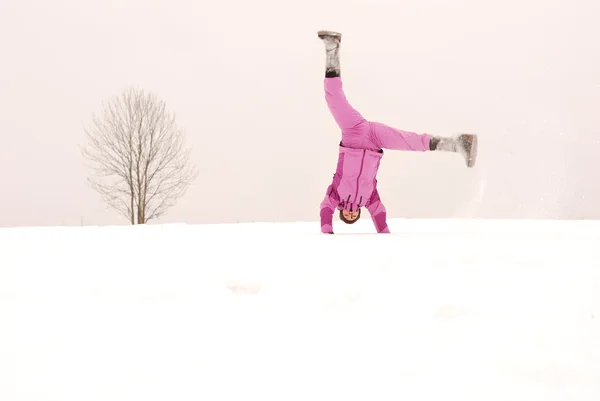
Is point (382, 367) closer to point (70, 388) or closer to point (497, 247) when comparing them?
point (70, 388)

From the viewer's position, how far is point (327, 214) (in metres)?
5.52

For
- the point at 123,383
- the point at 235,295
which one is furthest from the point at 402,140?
the point at 123,383

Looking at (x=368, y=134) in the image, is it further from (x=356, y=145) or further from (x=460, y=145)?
(x=460, y=145)

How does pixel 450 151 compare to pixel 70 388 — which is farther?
pixel 450 151

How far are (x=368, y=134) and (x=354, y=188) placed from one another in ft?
1.97

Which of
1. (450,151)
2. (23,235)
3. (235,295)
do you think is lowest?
(23,235)

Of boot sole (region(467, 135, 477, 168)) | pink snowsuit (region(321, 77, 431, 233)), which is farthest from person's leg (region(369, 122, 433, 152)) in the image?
boot sole (region(467, 135, 477, 168))

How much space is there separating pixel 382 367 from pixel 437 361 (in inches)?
7.8

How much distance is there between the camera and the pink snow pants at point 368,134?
210 inches

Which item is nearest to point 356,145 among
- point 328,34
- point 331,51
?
point 331,51

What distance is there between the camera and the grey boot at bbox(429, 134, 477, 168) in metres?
5.23

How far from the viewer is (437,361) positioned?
1.77 meters

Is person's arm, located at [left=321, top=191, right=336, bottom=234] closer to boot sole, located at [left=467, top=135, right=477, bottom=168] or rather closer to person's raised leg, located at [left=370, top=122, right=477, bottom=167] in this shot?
person's raised leg, located at [left=370, top=122, right=477, bottom=167]

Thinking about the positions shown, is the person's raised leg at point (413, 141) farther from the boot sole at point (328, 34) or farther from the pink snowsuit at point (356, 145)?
the boot sole at point (328, 34)
